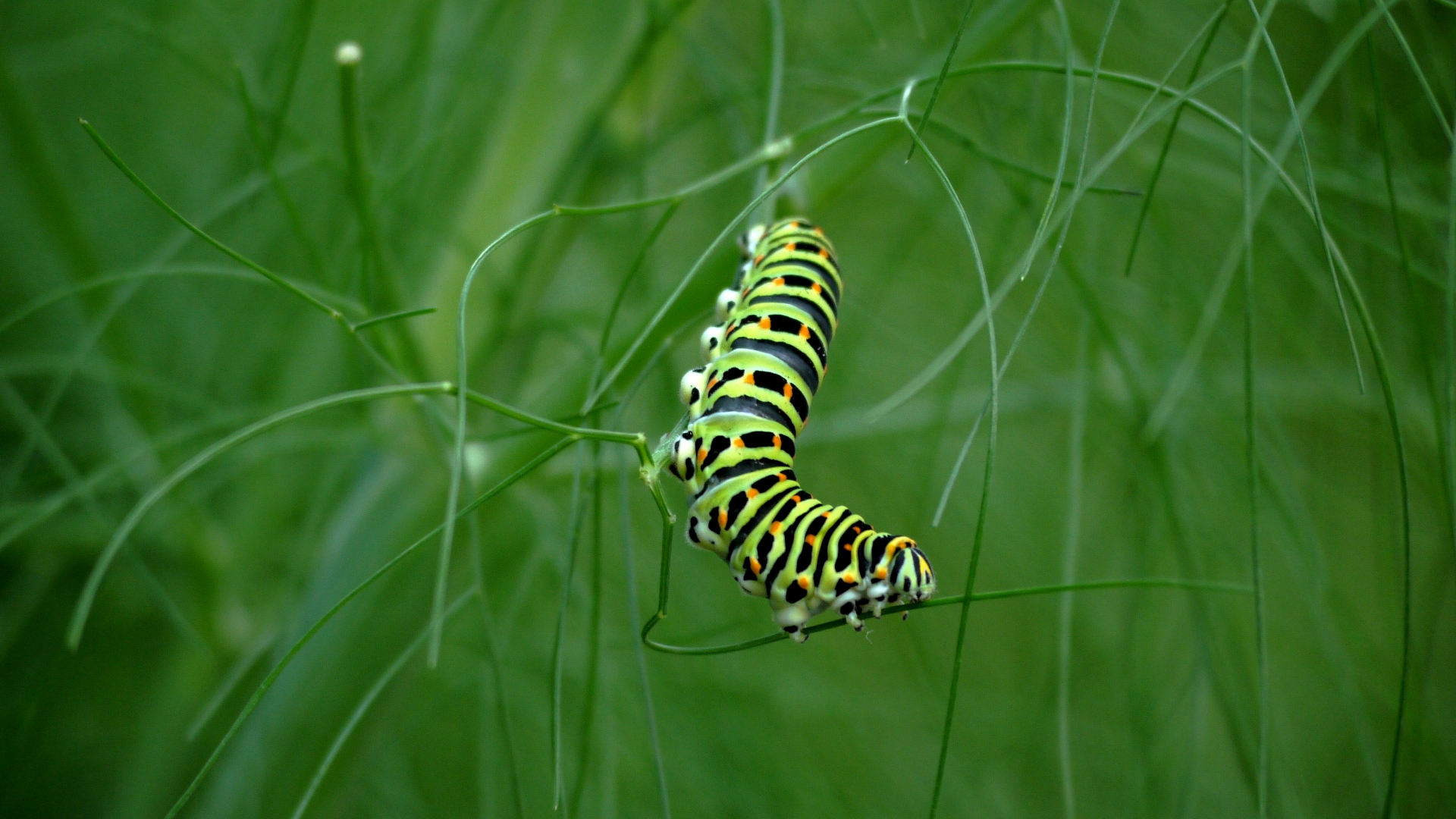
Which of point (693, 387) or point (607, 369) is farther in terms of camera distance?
point (607, 369)

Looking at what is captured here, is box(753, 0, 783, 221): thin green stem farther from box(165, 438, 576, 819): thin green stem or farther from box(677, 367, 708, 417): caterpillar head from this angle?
box(165, 438, 576, 819): thin green stem

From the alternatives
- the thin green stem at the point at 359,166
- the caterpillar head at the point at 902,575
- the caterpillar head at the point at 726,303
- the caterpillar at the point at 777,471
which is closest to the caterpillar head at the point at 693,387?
the caterpillar at the point at 777,471

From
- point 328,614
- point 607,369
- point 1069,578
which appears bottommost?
point 328,614

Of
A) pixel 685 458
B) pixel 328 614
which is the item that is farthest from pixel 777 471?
pixel 328 614

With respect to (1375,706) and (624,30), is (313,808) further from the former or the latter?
(1375,706)

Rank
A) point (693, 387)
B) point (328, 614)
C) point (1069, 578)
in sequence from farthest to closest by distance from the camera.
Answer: point (1069, 578) → point (693, 387) → point (328, 614)

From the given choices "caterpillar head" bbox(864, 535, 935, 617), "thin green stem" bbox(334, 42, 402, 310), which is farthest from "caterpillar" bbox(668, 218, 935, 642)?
"thin green stem" bbox(334, 42, 402, 310)

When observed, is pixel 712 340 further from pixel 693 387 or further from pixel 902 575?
pixel 902 575

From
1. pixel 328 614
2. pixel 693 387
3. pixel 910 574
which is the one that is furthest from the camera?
pixel 693 387
